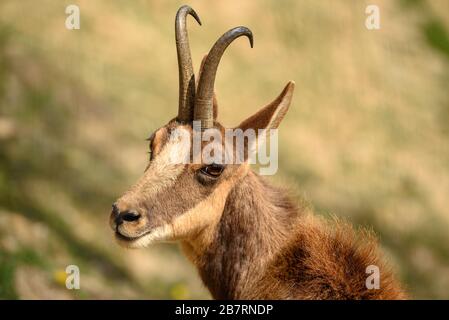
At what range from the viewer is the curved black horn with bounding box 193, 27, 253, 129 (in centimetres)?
711

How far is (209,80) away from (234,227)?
1381 millimetres

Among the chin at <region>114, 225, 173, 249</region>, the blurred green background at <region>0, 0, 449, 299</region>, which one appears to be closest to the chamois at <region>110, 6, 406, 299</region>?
the chin at <region>114, 225, 173, 249</region>

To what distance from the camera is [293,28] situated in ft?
51.4

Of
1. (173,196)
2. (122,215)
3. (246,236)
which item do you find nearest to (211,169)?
(173,196)

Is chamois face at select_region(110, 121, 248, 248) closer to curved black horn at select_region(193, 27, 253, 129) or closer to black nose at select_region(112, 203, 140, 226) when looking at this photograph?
black nose at select_region(112, 203, 140, 226)

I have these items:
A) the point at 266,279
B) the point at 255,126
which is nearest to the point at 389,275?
the point at 266,279

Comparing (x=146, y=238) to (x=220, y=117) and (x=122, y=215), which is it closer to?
(x=122, y=215)

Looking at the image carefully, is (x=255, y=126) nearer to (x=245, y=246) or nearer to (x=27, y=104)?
(x=245, y=246)

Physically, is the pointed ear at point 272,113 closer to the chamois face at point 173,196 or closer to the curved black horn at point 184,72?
the chamois face at point 173,196

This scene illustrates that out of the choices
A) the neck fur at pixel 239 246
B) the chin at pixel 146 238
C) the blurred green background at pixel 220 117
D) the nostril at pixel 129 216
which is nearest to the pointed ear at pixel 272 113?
the neck fur at pixel 239 246

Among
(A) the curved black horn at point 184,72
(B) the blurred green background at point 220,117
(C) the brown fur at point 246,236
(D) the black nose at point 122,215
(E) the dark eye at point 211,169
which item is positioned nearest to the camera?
(D) the black nose at point 122,215

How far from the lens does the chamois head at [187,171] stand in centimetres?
682

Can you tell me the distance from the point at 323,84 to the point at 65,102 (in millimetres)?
5153

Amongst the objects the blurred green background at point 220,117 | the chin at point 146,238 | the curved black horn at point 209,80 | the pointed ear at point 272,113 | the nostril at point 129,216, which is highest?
the blurred green background at point 220,117
